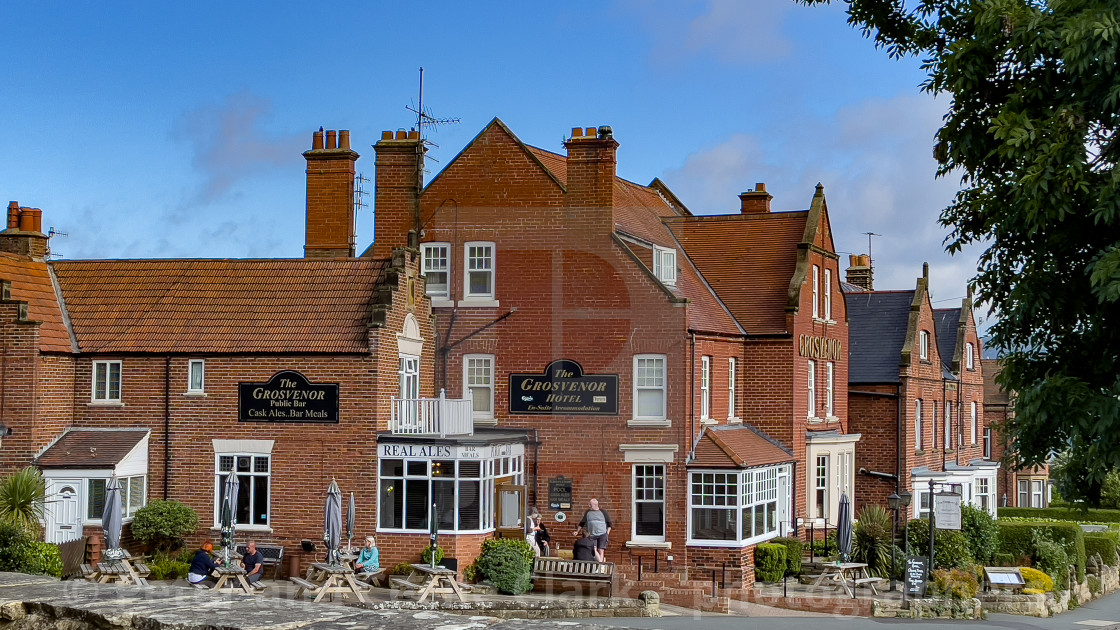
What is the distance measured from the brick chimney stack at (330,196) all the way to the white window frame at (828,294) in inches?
566

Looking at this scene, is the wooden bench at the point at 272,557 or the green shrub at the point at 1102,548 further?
the green shrub at the point at 1102,548

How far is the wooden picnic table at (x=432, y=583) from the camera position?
23.8 m

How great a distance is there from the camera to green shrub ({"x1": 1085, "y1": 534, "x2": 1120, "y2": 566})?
38781 mm

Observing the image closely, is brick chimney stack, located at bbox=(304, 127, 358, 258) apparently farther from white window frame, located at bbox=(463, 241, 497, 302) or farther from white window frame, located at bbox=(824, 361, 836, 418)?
white window frame, located at bbox=(824, 361, 836, 418)

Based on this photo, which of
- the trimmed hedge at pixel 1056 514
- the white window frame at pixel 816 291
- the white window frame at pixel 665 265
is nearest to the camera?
the white window frame at pixel 665 265

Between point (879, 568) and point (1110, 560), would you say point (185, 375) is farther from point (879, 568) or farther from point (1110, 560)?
point (1110, 560)

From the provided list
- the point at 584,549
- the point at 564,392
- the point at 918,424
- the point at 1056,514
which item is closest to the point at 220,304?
the point at 564,392

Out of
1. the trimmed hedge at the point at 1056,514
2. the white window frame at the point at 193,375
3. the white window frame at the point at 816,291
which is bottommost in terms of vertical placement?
the trimmed hedge at the point at 1056,514

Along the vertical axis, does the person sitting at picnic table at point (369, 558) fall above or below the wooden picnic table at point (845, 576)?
above

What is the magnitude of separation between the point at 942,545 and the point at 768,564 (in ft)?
15.6

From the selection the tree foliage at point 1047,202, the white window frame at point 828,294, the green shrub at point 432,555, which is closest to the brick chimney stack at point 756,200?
the white window frame at point 828,294

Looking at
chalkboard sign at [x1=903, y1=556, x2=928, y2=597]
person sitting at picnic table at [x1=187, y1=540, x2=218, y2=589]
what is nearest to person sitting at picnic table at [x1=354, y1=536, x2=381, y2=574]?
person sitting at picnic table at [x1=187, y1=540, x2=218, y2=589]

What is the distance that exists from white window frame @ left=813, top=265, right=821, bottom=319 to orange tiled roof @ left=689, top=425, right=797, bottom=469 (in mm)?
4615

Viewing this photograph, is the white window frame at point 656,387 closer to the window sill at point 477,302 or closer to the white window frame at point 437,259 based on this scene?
the window sill at point 477,302
